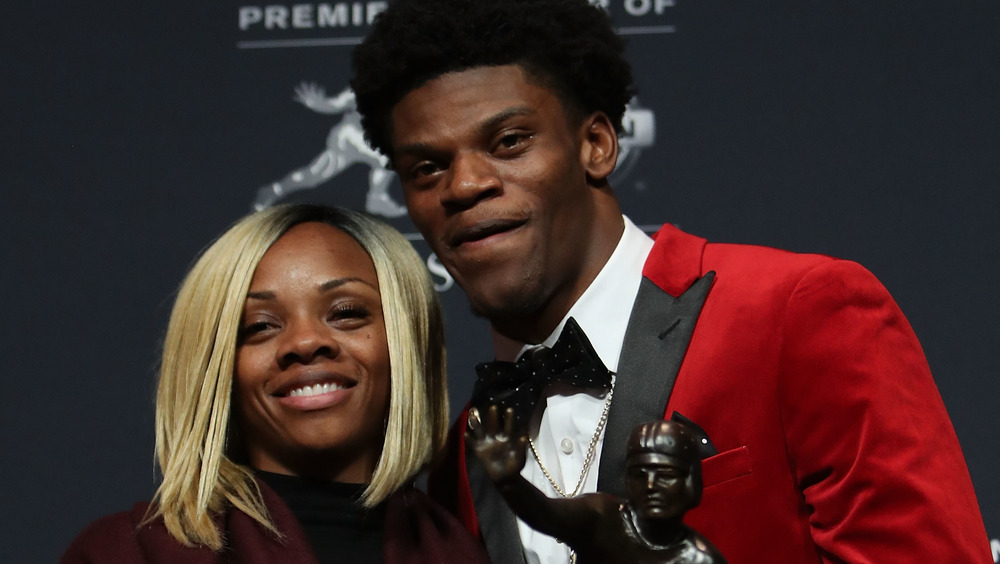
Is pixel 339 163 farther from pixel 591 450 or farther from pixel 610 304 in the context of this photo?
pixel 591 450

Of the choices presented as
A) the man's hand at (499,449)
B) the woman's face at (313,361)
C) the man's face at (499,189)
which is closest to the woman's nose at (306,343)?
the woman's face at (313,361)

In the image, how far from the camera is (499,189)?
5.84 feet

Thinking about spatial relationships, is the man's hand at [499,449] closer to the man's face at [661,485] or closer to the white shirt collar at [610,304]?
the man's face at [661,485]

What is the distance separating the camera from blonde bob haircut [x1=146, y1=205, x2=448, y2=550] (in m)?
1.84

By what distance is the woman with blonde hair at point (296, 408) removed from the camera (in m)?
1.81

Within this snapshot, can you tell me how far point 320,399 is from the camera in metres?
1.82

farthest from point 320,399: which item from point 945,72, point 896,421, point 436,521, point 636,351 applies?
point 945,72

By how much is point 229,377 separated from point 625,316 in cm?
59

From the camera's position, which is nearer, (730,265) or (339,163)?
(730,265)

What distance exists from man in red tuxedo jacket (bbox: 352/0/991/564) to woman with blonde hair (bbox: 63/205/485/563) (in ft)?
0.40

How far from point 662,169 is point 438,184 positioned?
887 millimetres

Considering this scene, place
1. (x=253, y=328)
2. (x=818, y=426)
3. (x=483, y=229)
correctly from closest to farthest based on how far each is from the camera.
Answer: (x=818, y=426) < (x=483, y=229) < (x=253, y=328)

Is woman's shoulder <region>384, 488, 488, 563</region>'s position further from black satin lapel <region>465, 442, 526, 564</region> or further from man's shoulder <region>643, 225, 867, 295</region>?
man's shoulder <region>643, 225, 867, 295</region>

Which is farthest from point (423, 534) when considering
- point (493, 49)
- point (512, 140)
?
point (493, 49)
